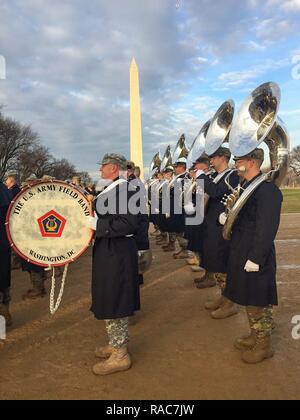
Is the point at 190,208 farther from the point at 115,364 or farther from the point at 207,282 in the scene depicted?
the point at 115,364

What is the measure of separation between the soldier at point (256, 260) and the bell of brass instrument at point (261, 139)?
0.37 ft

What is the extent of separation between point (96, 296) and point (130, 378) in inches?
31.7

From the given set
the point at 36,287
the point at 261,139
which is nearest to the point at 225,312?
the point at 261,139

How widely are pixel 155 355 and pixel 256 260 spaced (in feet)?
4.79

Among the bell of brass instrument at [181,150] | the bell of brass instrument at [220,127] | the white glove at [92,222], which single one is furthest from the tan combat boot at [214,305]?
the bell of brass instrument at [181,150]

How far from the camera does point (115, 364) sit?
11.7 feet

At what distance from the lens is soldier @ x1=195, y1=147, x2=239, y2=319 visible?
4.98 meters

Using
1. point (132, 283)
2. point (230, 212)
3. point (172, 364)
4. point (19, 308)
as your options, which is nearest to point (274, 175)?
point (230, 212)

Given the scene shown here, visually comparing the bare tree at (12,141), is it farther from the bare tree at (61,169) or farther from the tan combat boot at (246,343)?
the tan combat boot at (246,343)

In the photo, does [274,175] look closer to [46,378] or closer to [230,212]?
[230,212]

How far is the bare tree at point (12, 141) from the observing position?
40.8 metres

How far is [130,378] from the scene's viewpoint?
11.4 feet
